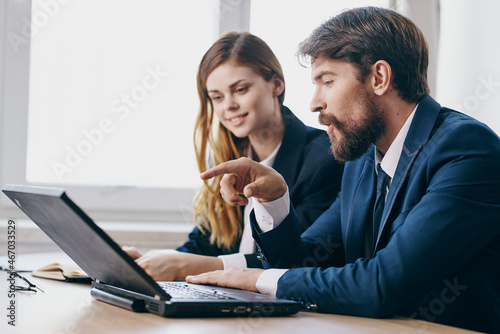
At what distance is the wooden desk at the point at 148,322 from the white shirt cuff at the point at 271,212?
425mm

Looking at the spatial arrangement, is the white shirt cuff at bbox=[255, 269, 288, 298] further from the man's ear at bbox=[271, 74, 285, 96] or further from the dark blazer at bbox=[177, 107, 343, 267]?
the man's ear at bbox=[271, 74, 285, 96]

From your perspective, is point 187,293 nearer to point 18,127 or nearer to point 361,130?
point 361,130

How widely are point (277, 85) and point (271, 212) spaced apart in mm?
869

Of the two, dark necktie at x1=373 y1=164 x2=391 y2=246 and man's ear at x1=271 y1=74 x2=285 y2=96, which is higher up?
man's ear at x1=271 y1=74 x2=285 y2=96

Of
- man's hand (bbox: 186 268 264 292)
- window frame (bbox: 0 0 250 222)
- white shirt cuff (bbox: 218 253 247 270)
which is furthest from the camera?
window frame (bbox: 0 0 250 222)

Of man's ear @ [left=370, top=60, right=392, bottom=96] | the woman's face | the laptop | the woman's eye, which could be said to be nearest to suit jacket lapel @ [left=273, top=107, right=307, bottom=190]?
the woman's face

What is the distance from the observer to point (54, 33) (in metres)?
2.55

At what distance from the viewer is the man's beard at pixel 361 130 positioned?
4.73 ft

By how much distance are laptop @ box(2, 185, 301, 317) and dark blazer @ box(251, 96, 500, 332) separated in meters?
0.14

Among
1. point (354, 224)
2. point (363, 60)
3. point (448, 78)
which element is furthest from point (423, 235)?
point (448, 78)

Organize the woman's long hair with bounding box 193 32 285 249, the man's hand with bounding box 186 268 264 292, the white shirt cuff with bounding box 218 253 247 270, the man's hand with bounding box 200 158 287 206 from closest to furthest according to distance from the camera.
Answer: the man's hand with bounding box 186 268 264 292 → the man's hand with bounding box 200 158 287 206 → the white shirt cuff with bounding box 218 253 247 270 → the woman's long hair with bounding box 193 32 285 249

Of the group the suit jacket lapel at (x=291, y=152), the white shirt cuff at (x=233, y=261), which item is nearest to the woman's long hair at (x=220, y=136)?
the suit jacket lapel at (x=291, y=152)

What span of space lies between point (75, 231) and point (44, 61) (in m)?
1.84

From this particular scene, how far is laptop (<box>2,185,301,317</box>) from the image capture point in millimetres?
875
